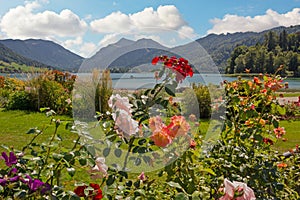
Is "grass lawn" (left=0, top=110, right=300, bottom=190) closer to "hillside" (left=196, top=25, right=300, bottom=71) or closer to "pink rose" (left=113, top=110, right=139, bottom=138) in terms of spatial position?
"hillside" (left=196, top=25, right=300, bottom=71)

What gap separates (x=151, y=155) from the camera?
1272 mm

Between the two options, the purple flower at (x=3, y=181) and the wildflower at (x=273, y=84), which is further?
the wildflower at (x=273, y=84)

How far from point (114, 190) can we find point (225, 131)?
3.09 ft

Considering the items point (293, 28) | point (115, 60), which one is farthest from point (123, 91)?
point (293, 28)

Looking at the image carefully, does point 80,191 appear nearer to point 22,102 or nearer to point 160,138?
point 160,138

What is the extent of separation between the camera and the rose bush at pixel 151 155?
98 centimetres

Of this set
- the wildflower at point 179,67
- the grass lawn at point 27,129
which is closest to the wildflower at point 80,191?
the wildflower at point 179,67

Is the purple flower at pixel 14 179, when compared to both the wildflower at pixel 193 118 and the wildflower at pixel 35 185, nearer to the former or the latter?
the wildflower at pixel 35 185

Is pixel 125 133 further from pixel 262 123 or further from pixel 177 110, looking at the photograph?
pixel 262 123

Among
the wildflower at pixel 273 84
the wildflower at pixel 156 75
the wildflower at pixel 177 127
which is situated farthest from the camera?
the wildflower at pixel 273 84

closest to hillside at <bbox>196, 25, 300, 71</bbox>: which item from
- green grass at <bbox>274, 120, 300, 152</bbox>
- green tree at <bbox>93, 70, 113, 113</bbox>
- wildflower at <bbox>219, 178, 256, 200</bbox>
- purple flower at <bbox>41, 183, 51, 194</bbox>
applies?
green tree at <bbox>93, 70, 113, 113</bbox>

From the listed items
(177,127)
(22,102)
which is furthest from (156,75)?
(22,102)

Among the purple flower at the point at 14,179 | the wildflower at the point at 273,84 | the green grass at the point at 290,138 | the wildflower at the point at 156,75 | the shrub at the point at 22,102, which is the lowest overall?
the green grass at the point at 290,138

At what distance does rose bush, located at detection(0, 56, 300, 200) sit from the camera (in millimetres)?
984
